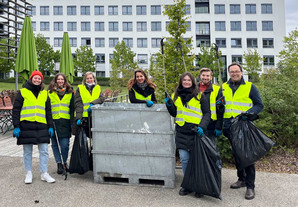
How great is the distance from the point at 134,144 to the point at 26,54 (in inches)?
230

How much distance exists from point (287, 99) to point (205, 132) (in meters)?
2.89

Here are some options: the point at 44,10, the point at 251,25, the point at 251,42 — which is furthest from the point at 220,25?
the point at 44,10

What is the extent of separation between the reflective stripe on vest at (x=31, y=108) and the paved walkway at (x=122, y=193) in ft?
3.50

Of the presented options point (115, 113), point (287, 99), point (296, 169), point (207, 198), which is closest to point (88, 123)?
point (115, 113)

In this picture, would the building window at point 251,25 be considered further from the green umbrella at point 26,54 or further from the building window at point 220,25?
the green umbrella at point 26,54

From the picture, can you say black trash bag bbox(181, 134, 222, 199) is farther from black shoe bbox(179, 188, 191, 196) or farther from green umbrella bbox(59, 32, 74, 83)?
green umbrella bbox(59, 32, 74, 83)

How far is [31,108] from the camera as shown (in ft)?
13.5

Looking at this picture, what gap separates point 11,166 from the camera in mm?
5035

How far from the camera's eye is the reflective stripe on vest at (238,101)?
3.69m

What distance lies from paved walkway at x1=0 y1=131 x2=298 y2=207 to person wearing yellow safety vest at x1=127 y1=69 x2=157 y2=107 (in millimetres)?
1472

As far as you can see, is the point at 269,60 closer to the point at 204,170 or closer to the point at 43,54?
the point at 43,54

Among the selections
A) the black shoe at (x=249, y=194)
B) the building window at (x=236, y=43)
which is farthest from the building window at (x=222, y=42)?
the black shoe at (x=249, y=194)

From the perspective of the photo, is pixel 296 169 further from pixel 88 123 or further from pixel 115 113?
pixel 88 123

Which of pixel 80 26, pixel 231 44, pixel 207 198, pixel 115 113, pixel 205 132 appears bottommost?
pixel 207 198
